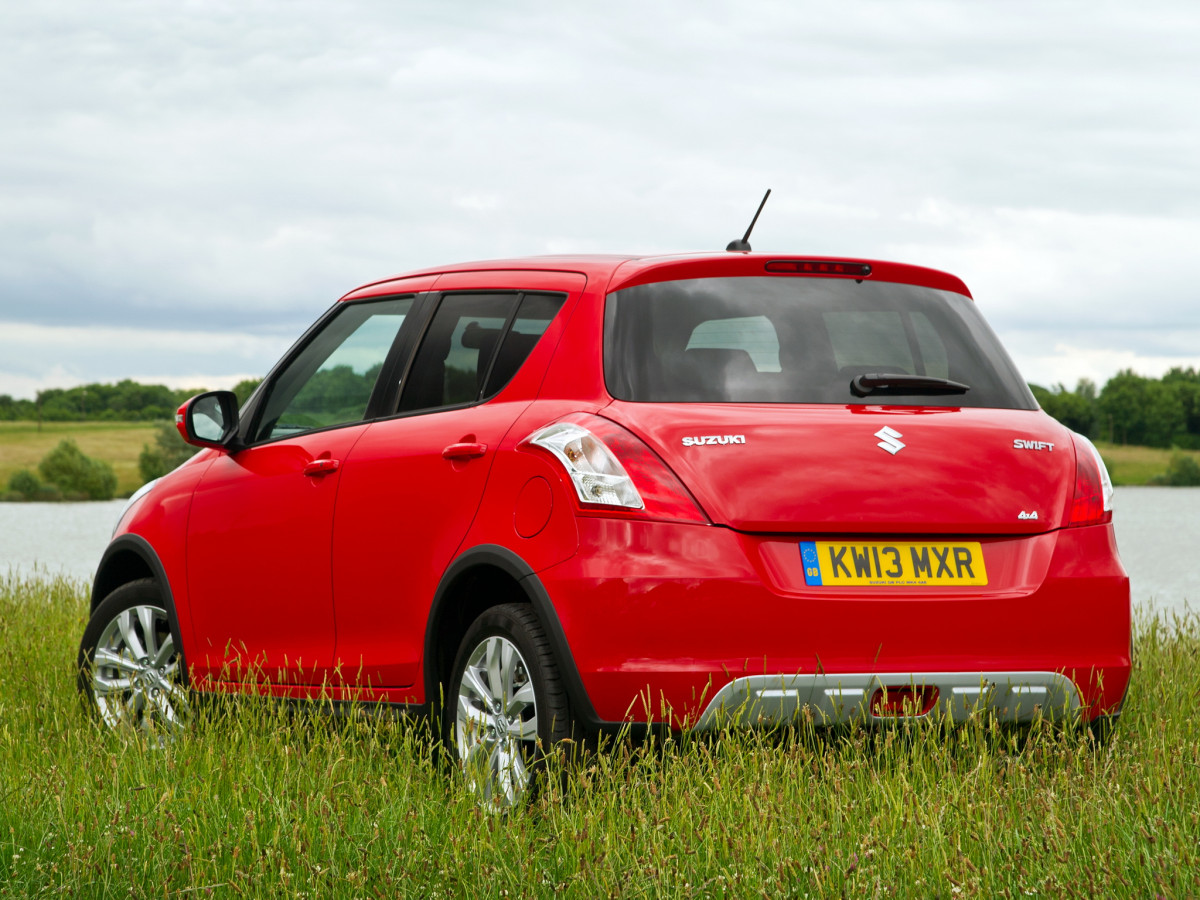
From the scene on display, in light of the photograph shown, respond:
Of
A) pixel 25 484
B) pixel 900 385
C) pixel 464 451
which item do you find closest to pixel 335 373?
pixel 464 451

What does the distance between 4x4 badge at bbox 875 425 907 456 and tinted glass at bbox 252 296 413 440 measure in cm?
208

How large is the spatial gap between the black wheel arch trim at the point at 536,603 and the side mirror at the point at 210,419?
6.13ft

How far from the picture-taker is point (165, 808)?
4.07 meters

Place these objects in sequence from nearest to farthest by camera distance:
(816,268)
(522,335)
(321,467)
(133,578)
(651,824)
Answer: (651,824) < (816,268) < (522,335) < (321,467) < (133,578)

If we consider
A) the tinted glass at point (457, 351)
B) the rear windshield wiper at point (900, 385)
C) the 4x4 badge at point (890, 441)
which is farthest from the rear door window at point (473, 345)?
the 4x4 badge at point (890, 441)

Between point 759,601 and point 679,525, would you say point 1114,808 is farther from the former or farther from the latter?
point 679,525

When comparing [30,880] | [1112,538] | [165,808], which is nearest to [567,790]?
[165,808]

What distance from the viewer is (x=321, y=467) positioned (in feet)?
17.6

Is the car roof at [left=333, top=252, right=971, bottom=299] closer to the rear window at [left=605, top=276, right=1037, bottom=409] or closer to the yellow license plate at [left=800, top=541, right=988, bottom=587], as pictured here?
the rear window at [left=605, top=276, right=1037, bottom=409]

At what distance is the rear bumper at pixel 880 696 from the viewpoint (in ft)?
13.1

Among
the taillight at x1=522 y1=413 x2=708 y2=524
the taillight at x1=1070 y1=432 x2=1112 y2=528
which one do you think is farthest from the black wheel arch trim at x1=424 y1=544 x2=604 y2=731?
the taillight at x1=1070 y1=432 x2=1112 y2=528

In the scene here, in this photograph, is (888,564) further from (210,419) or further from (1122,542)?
(1122,542)

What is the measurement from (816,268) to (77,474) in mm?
88896

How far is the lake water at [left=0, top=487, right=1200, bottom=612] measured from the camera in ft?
81.1
